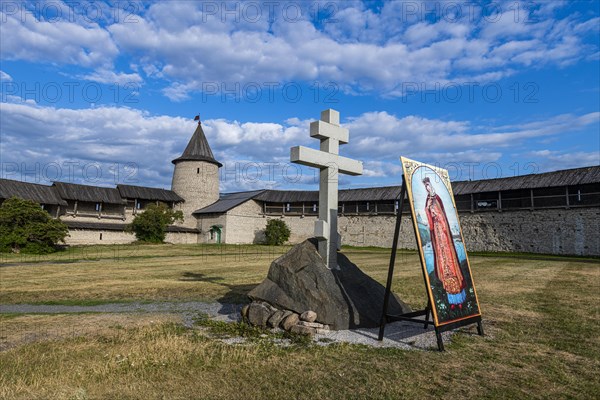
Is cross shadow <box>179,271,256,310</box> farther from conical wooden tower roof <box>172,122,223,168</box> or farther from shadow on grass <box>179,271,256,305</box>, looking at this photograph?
conical wooden tower roof <box>172,122,223,168</box>

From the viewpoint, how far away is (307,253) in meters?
6.88

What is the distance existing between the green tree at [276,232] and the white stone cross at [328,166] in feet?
98.0

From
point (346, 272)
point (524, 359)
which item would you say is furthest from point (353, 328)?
point (524, 359)

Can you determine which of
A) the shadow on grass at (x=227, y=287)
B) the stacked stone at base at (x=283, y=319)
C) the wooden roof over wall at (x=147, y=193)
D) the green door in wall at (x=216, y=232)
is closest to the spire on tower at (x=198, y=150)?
the wooden roof over wall at (x=147, y=193)

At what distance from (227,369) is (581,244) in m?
29.4

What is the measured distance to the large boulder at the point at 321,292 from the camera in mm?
6102

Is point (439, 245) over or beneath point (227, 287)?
over

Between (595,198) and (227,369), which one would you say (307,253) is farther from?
(595,198)

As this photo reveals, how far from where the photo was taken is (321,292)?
6234 millimetres

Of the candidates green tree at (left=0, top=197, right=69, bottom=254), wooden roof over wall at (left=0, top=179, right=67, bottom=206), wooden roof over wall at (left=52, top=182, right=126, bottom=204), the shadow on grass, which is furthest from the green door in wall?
the shadow on grass

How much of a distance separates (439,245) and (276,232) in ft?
106

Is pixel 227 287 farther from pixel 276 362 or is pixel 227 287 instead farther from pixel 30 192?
pixel 30 192

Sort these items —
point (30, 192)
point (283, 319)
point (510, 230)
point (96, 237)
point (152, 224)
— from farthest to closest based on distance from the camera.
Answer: point (152, 224)
point (96, 237)
point (30, 192)
point (510, 230)
point (283, 319)

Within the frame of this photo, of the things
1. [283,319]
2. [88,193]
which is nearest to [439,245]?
[283,319]
